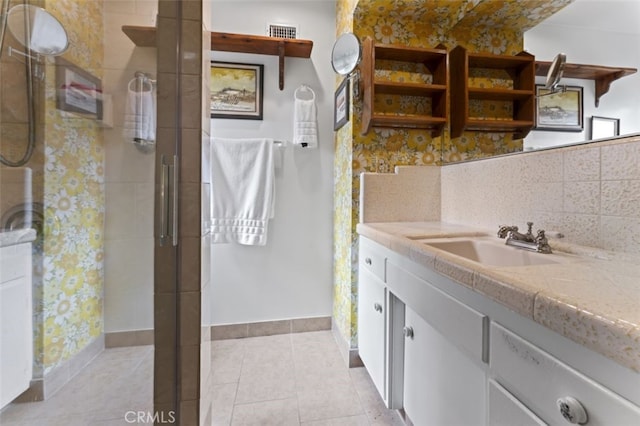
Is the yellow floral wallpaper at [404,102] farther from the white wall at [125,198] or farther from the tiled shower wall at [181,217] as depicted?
the white wall at [125,198]

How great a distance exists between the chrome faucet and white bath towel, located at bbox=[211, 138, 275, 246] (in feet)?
4.40

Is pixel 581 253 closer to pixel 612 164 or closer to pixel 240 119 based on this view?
pixel 612 164

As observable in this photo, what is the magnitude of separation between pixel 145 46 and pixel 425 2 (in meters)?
1.40

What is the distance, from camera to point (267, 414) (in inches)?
49.9

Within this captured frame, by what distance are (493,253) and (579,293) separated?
2.05 feet

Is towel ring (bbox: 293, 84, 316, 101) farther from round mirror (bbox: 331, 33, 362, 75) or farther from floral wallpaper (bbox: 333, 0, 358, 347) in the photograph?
round mirror (bbox: 331, 33, 362, 75)

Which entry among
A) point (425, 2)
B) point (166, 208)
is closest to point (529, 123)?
point (425, 2)

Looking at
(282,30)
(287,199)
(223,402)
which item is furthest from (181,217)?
(282,30)

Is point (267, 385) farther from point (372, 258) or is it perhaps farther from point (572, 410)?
point (572, 410)

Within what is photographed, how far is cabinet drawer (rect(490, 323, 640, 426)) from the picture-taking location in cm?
38

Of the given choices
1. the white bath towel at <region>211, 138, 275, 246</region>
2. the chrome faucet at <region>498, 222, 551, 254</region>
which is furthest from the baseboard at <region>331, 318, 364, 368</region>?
the chrome faucet at <region>498, 222, 551, 254</region>

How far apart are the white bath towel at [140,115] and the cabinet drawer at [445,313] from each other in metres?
0.98

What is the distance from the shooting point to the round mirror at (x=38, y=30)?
3.29ft

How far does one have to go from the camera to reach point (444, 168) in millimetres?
1614
